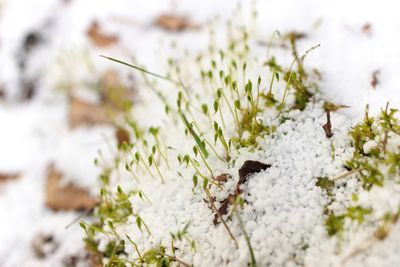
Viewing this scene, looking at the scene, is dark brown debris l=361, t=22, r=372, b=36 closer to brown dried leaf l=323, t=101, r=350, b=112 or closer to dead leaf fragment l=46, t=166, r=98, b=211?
brown dried leaf l=323, t=101, r=350, b=112

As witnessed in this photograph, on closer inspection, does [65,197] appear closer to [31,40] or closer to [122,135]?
[122,135]

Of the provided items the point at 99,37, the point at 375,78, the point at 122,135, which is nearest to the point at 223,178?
the point at 375,78

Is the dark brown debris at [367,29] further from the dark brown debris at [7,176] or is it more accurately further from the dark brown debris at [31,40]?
the dark brown debris at [31,40]

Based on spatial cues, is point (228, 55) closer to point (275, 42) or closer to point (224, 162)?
point (275, 42)

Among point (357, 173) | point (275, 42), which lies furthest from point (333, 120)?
point (275, 42)

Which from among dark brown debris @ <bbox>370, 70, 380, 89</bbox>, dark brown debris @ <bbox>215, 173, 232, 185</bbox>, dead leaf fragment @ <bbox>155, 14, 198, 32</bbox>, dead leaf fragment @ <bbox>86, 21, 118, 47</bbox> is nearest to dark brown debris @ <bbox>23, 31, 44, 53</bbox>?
dead leaf fragment @ <bbox>86, 21, 118, 47</bbox>

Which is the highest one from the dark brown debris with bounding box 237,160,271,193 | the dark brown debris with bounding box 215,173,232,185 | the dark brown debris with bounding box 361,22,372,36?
the dark brown debris with bounding box 361,22,372,36
